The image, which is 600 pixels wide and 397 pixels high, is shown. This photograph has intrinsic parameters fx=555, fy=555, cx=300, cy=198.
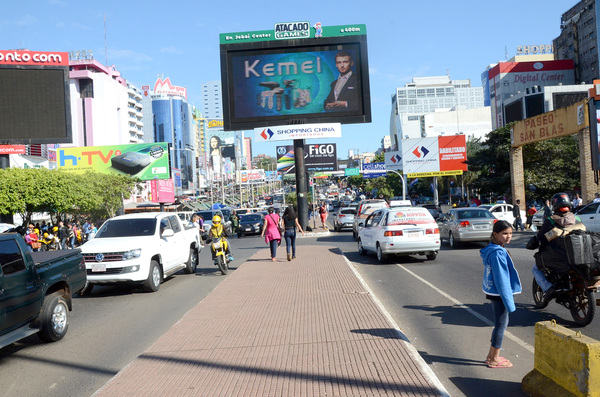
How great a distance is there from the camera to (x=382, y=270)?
50.4 feet

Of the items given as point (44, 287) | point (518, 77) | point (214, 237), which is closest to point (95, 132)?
point (518, 77)

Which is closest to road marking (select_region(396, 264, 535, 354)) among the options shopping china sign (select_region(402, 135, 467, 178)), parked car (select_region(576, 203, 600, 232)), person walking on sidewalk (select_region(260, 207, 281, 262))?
person walking on sidewalk (select_region(260, 207, 281, 262))

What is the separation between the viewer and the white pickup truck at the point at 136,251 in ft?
40.2

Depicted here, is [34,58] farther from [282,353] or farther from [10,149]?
[282,353]

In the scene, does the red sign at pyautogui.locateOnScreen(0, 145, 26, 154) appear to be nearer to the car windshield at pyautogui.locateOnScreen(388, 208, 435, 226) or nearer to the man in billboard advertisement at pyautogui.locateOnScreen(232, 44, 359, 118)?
the man in billboard advertisement at pyautogui.locateOnScreen(232, 44, 359, 118)

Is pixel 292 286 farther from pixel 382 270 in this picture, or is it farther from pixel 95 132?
pixel 95 132

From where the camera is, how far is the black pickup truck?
706cm

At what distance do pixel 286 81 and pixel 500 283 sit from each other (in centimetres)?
2601

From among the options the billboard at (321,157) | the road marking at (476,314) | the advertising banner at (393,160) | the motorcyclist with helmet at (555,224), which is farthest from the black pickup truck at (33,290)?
the billboard at (321,157)

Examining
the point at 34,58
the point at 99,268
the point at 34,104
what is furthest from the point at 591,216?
the point at 34,58

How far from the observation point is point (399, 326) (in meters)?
8.20

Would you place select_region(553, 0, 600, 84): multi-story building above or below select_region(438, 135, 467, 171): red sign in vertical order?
above

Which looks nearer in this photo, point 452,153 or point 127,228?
point 127,228

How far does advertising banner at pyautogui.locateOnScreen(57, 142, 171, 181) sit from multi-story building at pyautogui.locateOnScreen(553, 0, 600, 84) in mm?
78204
